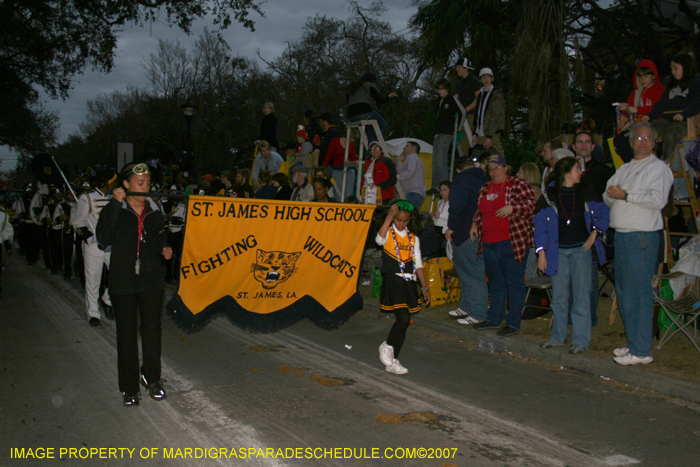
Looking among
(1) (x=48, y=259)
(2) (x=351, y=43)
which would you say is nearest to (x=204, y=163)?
(2) (x=351, y=43)

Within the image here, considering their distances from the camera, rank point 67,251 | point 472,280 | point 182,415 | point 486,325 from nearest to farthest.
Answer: point 182,415, point 486,325, point 472,280, point 67,251

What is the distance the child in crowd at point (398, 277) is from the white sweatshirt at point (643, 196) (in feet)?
7.16

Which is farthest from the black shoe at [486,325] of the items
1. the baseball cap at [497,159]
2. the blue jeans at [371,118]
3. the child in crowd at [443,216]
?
the blue jeans at [371,118]

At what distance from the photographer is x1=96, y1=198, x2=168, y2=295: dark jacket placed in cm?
540

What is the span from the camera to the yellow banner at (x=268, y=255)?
705 centimetres

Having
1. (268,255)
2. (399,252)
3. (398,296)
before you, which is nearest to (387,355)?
(398,296)

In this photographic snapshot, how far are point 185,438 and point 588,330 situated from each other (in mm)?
4709

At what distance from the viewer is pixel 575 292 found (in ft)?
23.6

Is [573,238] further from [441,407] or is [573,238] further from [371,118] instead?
[371,118]

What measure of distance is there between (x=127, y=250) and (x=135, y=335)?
2.45 ft

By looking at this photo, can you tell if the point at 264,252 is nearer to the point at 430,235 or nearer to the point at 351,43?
the point at 430,235

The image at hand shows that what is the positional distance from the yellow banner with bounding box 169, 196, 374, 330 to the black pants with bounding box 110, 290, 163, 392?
141 centimetres

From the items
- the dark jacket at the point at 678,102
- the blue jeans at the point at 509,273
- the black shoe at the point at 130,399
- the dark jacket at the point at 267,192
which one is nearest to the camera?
the black shoe at the point at 130,399

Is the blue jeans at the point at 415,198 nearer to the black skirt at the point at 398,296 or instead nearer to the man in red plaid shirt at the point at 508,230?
the man in red plaid shirt at the point at 508,230
